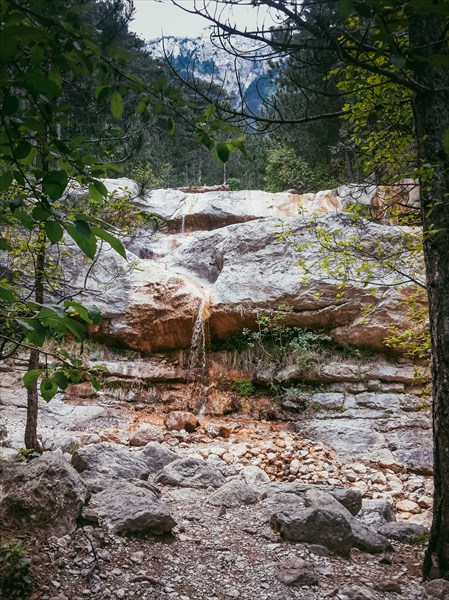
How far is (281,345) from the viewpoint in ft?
29.1

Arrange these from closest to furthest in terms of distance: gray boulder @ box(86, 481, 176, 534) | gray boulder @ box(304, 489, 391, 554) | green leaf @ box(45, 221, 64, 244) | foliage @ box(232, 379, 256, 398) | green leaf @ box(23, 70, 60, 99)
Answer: green leaf @ box(23, 70, 60, 99) → green leaf @ box(45, 221, 64, 244) → gray boulder @ box(86, 481, 176, 534) → gray boulder @ box(304, 489, 391, 554) → foliage @ box(232, 379, 256, 398)

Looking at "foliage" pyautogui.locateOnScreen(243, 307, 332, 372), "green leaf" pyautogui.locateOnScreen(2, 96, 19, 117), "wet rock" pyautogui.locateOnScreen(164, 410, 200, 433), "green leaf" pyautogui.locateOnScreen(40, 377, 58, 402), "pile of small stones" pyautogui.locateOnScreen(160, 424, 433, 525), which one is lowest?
"pile of small stones" pyautogui.locateOnScreen(160, 424, 433, 525)

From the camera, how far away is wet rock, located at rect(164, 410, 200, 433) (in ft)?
24.4

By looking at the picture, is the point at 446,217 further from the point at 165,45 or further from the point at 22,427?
the point at 22,427

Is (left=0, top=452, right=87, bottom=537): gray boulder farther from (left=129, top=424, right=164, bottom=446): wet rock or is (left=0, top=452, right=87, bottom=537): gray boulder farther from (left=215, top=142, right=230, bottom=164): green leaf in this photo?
(left=129, top=424, right=164, bottom=446): wet rock

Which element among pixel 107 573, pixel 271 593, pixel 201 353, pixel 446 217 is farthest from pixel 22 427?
pixel 446 217

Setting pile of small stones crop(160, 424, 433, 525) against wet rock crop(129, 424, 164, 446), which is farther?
wet rock crop(129, 424, 164, 446)

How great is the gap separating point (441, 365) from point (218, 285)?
7.39m

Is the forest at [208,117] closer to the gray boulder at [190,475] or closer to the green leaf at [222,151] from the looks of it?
the green leaf at [222,151]

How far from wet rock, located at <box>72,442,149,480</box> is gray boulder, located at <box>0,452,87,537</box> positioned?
42.9 inches

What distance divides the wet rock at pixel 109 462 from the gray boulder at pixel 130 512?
2.49ft

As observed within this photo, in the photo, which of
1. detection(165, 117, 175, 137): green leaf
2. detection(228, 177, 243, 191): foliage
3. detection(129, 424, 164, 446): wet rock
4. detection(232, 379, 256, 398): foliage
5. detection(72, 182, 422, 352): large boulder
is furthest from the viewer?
detection(228, 177, 243, 191): foliage

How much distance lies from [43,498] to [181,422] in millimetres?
5234

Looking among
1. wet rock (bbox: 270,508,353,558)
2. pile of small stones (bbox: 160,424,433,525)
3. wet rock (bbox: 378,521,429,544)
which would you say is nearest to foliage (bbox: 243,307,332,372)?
pile of small stones (bbox: 160,424,433,525)
